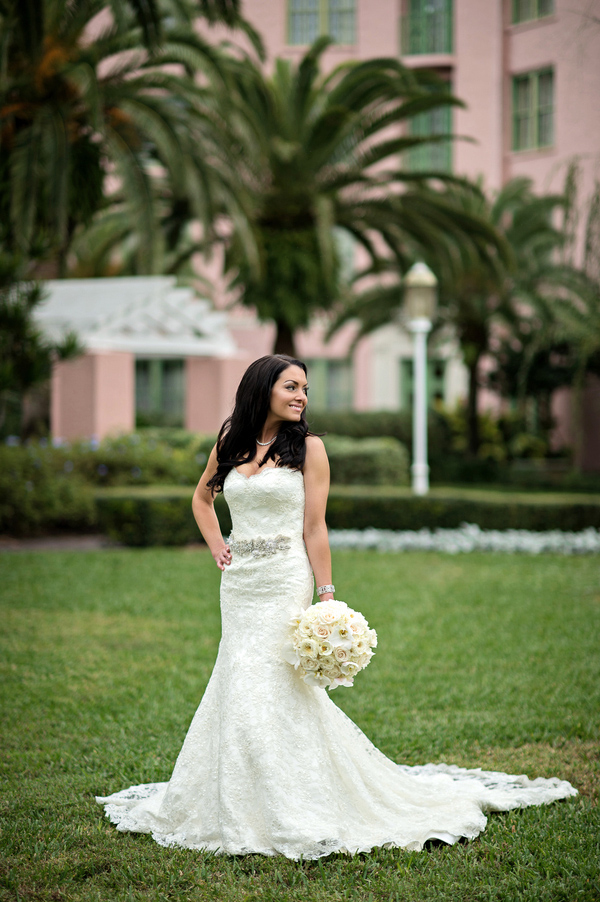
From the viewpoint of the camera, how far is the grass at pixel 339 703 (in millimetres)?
3135

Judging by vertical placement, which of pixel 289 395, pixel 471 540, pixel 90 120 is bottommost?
pixel 471 540

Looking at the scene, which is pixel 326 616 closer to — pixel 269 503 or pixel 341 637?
pixel 341 637

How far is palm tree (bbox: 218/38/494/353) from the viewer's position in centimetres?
1385

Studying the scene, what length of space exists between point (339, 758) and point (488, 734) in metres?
1.51

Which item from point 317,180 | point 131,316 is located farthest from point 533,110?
point 131,316

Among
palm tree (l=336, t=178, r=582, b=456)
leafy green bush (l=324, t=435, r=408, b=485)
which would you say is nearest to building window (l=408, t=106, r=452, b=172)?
palm tree (l=336, t=178, r=582, b=456)

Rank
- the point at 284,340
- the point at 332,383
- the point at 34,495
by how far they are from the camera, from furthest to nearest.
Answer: the point at 332,383 → the point at 284,340 → the point at 34,495

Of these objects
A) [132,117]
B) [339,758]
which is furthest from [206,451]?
[339,758]

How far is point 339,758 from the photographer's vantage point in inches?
136

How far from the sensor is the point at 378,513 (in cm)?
1155

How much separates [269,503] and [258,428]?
0.97 ft

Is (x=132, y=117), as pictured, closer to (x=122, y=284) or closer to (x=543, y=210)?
(x=122, y=284)

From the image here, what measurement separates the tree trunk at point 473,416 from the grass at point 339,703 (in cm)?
996

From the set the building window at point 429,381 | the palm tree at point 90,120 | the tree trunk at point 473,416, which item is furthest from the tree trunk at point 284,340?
the building window at point 429,381
